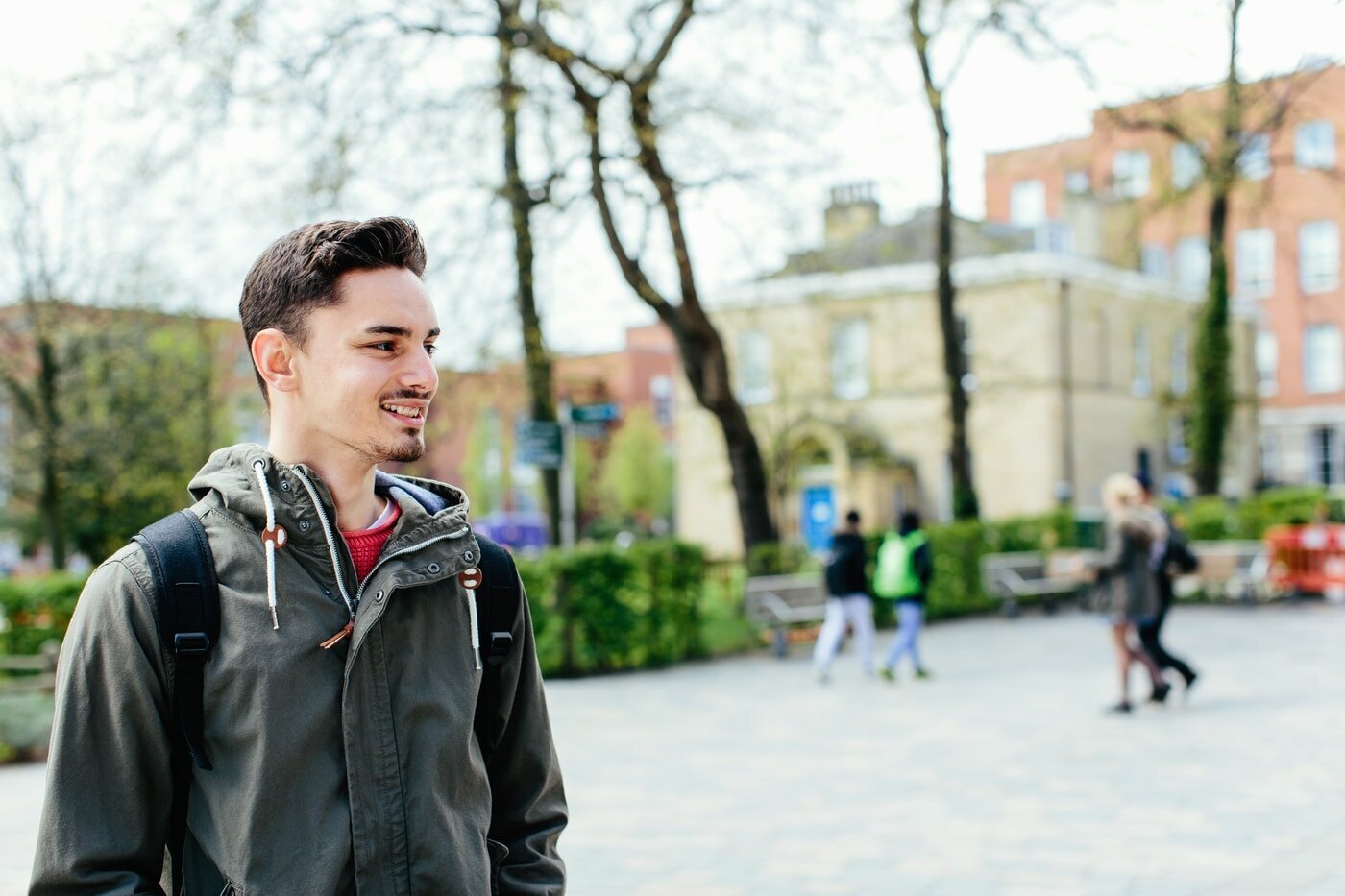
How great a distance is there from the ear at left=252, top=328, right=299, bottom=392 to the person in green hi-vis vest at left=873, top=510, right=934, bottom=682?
43.8 ft

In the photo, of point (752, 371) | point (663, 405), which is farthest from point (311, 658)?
point (663, 405)

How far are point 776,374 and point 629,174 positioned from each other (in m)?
12.3

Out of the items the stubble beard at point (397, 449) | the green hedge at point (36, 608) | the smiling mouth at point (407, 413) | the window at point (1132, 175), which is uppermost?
the window at point (1132, 175)

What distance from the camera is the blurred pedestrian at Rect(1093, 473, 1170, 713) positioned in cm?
1222

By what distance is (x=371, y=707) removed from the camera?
228 centimetres

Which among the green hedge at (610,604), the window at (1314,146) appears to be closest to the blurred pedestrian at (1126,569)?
the green hedge at (610,604)

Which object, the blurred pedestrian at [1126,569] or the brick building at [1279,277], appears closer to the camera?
the blurred pedestrian at [1126,569]

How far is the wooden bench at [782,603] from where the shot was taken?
18.4 m

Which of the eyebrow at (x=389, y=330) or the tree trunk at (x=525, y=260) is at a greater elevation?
the tree trunk at (x=525, y=260)

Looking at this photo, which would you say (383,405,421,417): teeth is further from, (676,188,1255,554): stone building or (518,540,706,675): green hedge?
(676,188,1255,554): stone building

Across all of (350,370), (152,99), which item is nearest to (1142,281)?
(152,99)

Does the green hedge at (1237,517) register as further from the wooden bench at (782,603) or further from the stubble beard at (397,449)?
the stubble beard at (397,449)

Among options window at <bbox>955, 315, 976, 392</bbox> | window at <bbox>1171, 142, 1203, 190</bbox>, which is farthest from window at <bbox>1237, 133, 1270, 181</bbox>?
window at <bbox>955, 315, 976, 392</bbox>

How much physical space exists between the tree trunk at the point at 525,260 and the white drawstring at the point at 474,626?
1490cm
